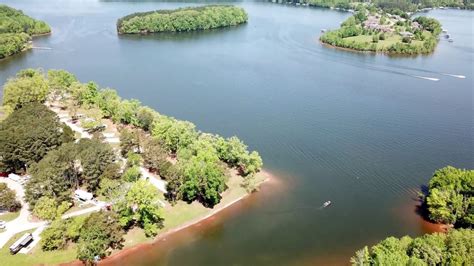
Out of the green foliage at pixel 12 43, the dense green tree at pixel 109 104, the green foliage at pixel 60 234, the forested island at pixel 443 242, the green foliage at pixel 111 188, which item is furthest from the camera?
the green foliage at pixel 12 43

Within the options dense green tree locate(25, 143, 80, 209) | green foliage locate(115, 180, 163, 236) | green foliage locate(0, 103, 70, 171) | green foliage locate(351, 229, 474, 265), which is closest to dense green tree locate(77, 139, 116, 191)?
dense green tree locate(25, 143, 80, 209)

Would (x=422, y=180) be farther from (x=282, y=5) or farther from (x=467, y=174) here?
(x=282, y=5)

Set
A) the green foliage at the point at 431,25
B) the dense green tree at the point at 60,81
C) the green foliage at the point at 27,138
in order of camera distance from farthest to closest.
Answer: the green foliage at the point at 431,25, the dense green tree at the point at 60,81, the green foliage at the point at 27,138

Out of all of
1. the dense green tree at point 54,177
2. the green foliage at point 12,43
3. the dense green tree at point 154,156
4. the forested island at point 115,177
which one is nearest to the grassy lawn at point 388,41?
the forested island at point 115,177

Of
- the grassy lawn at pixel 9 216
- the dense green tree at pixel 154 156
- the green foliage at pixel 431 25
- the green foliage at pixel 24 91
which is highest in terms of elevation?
the green foliage at pixel 431 25

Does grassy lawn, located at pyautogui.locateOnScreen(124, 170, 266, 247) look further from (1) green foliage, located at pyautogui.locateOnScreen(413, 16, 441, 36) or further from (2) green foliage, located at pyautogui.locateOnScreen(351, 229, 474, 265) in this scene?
(1) green foliage, located at pyautogui.locateOnScreen(413, 16, 441, 36)

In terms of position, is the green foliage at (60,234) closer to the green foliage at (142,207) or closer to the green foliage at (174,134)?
the green foliage at (142,207)

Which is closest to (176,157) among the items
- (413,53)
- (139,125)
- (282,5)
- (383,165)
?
(139,125)
